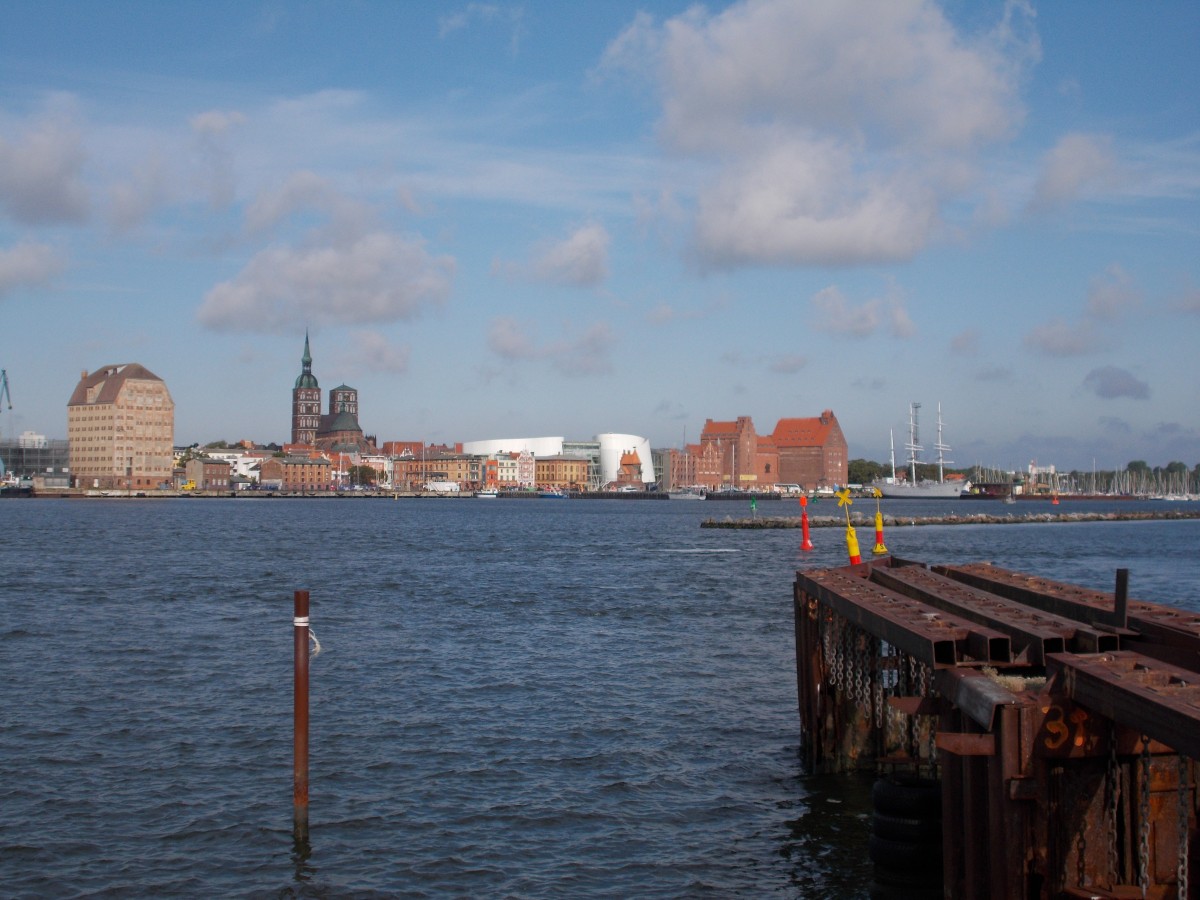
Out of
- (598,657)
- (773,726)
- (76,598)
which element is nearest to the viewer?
(773,726)

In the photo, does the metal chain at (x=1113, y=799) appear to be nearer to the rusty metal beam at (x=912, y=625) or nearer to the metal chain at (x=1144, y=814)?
the metal chain at (x=1144, y=814)

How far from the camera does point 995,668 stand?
1041 cm

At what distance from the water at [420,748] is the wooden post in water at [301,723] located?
0.30 m

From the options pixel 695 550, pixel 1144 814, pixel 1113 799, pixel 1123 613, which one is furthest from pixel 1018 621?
pixel 695 550

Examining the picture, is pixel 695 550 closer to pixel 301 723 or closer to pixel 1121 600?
pixel 301 723

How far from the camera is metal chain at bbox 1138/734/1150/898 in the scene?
27.7 feet

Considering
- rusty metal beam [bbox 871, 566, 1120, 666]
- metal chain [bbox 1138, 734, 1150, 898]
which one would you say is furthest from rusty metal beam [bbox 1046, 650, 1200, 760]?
rusty metal beam [bbox 871, 566, 1120, 666]

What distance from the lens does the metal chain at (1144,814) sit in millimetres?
8445

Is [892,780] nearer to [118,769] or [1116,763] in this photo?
[1116,763]

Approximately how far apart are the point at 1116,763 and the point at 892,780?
3.43 metres

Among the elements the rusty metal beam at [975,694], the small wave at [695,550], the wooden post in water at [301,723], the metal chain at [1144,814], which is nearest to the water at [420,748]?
the wooden post in water at [301,723]

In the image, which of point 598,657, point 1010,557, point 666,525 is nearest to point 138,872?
point 598,657

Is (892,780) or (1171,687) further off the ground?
(1171,687)

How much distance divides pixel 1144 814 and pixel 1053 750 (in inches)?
31.3
